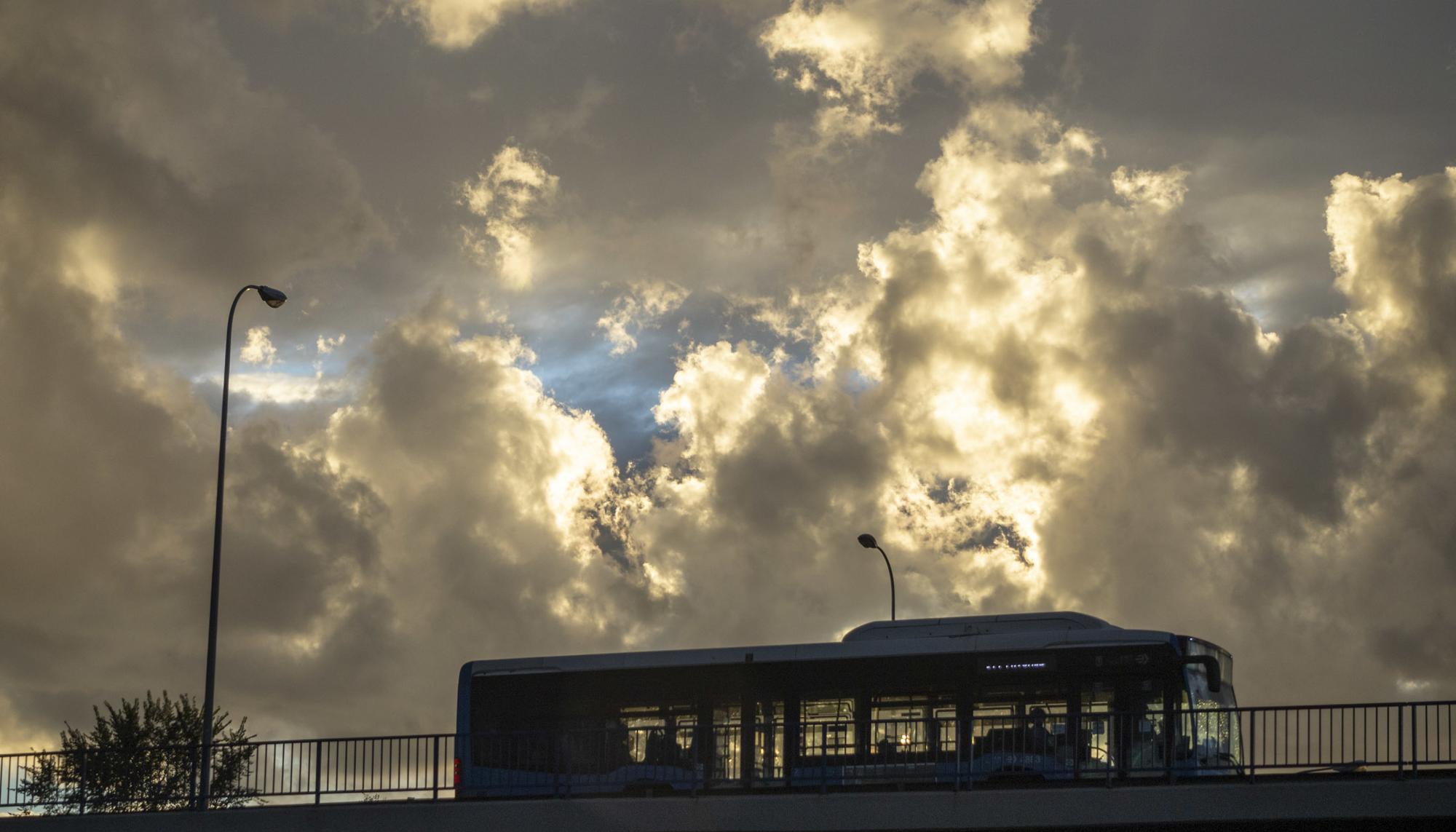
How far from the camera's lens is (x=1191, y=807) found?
21266 mm

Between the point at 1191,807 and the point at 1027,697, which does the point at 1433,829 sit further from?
the point at 1027,697

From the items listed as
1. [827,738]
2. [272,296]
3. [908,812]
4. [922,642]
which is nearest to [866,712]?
[922,642]

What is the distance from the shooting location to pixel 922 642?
27594 millimetres

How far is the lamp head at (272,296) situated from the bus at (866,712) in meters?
9.01

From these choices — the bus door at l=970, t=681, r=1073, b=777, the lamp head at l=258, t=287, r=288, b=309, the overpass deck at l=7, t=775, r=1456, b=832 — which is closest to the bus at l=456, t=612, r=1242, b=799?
the bus door at l=970, t=681, r=1073, b=777

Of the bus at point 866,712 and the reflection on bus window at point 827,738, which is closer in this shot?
the bus at point 866,712

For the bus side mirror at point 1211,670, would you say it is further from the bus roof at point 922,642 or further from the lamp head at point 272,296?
the lamp head at point 272,296

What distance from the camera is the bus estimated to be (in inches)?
912

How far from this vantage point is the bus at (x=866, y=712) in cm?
2317

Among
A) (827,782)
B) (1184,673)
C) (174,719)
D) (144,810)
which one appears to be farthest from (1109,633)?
(174,719)

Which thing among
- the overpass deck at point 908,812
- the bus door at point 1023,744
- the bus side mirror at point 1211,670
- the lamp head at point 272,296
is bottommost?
the overpass deck at point 908,812

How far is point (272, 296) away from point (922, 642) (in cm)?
1547

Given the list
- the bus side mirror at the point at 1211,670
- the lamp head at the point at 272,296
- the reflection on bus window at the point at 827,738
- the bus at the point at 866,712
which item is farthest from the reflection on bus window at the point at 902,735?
the lamp head at the point at 272,296

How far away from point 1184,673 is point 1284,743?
191 inches
